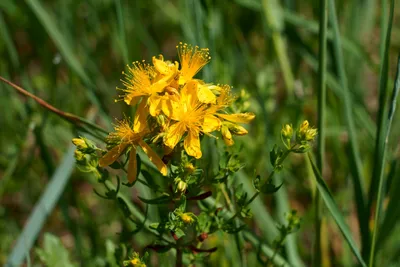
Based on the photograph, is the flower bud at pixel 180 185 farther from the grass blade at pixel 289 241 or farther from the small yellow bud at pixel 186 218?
the grass blade at pixel 289 241

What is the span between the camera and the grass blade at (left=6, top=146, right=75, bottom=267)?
5.05 ft

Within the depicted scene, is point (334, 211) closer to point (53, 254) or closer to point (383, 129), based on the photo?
point (383, 129)

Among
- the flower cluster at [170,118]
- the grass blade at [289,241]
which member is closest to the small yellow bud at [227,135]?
the flower cluster at [170,118]

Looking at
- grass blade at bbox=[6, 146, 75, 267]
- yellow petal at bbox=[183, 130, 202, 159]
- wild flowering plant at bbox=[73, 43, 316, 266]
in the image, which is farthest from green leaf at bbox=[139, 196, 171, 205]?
grass blade at bbox=[6, 146, 75, 267]

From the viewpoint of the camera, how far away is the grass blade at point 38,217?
5.05 ft

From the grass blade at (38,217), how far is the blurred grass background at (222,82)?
0.16 metres

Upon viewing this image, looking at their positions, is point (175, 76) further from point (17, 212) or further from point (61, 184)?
point (17, 212)

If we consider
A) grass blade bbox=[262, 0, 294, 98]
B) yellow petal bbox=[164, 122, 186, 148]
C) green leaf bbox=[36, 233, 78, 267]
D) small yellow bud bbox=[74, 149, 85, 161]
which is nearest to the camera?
yellow petal bbox=[164, 122, 186, 148]

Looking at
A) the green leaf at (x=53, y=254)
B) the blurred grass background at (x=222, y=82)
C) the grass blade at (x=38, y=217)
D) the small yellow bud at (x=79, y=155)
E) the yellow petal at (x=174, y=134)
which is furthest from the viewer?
the blurred grass background at (x=222, y=82)

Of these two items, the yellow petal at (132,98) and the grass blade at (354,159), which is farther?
the grass blade at (354,159)

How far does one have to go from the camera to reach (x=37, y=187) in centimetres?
239

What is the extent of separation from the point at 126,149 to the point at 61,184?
0.48 metres

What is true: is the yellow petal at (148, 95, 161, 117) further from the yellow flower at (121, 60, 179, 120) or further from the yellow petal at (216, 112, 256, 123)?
the yellow petal at (216, 112, 256, 123)

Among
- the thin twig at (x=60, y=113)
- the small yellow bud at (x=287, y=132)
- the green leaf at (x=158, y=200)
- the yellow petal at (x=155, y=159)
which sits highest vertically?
the thin twig at (x=60, y=113)
